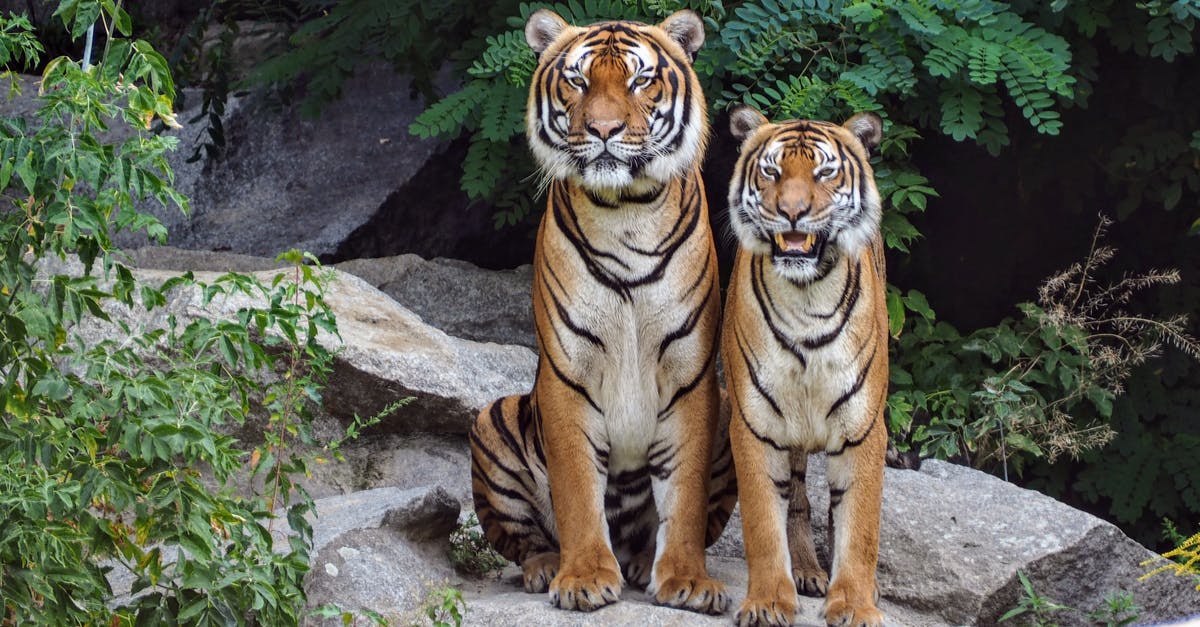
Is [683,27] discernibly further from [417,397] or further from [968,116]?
[417,397]

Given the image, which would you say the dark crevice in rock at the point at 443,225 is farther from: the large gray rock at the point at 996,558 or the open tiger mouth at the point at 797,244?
the open tiger mouth at the point at 797,244

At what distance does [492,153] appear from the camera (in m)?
6.60

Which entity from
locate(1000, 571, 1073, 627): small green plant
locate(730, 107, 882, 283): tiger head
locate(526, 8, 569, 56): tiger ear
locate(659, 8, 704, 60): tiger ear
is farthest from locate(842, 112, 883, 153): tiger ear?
locate(1000, 571, 1073, 627): small green plant

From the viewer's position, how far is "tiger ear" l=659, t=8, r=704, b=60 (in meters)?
4.72

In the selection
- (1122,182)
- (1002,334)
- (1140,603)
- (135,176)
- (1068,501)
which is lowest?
(1068,501)

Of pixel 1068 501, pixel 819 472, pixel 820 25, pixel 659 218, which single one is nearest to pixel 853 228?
pixel 659 218

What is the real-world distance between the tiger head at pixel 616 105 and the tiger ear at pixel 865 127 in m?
0.52

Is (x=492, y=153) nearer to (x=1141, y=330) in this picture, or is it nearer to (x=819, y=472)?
(x=819, y=472)

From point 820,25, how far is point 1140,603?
2752 mm

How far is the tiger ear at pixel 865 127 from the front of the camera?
445 cm

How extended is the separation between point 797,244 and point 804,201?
139 mm

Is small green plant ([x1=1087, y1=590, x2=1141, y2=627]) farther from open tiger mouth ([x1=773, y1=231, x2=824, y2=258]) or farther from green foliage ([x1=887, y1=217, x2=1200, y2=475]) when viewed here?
open tiger mouth ([x1=773, y1=231, x2=824, y2=258])

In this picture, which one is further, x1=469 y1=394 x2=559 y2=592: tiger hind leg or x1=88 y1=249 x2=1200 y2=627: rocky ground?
x1=469 y1=394 x2=559 y2=592: tiger hind leg

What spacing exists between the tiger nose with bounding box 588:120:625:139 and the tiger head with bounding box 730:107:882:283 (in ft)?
1.40
